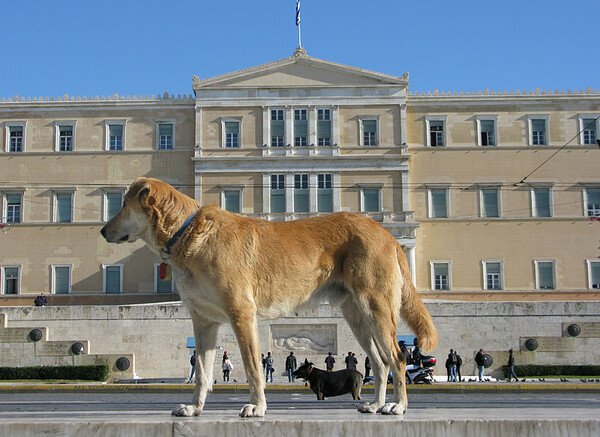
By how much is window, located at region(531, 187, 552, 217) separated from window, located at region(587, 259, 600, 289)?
12.5ft

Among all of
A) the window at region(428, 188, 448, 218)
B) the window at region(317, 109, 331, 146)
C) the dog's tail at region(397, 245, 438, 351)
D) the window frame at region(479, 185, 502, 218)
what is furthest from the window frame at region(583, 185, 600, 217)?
the dog's tail at region(397, 245, 438, 351)

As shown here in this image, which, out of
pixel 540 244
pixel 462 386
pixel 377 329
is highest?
pixel 540 244

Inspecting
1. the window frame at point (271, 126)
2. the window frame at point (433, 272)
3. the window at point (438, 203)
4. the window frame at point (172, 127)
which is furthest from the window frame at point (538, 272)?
the window frame at point (172, 127)

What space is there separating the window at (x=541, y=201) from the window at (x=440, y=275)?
6.44 m

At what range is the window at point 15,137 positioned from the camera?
48.0 m

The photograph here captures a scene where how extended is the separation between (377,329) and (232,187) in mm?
39956

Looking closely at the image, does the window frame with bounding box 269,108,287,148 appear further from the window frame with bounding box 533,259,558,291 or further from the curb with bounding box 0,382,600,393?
the curb with bounding box 0,382,600,393

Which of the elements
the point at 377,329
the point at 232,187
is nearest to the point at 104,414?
the point at 377,329

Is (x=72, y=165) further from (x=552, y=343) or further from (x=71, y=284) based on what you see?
(x=552, y=343)

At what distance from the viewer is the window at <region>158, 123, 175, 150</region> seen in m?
48.2

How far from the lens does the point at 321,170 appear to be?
47.0 metres

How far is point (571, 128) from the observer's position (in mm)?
47688

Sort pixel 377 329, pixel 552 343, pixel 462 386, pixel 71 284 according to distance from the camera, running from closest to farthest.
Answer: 1. pixel 377 329
2. pixel 462 386
3. pixel 552 343
4. pixel 71 284

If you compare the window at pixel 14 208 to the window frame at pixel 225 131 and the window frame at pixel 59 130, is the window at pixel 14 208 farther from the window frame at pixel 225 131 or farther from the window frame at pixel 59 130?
the window frame at pixel 225 131
